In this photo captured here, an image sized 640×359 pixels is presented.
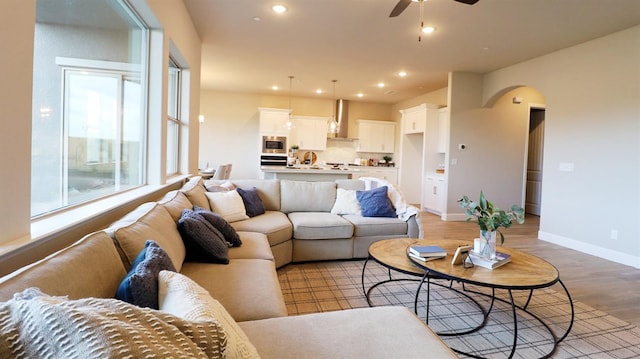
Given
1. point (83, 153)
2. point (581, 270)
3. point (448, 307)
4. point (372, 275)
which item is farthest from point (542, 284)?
point (83, 153)

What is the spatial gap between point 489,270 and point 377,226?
1556 millimetres

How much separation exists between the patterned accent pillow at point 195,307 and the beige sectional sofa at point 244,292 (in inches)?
8.3

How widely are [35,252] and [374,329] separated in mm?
1295

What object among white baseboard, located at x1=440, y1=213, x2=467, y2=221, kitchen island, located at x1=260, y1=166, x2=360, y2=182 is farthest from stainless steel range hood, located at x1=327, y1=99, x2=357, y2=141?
white baseboard, located at x1=440, y1=213, x2=467, y2=221

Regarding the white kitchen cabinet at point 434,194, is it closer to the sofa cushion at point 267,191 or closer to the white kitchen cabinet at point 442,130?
the white kitchen cabinet at point 442,130

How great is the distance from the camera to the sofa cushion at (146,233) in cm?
134

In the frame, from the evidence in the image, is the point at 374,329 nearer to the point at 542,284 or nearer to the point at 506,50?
the point at 542,284

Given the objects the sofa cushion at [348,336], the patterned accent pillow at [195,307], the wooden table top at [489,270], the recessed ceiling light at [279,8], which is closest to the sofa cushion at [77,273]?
the patterned accent pillow at [195,307]

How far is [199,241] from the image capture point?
6.68ft

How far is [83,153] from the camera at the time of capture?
2068 millimetres

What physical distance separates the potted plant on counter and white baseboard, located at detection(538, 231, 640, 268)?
285cm

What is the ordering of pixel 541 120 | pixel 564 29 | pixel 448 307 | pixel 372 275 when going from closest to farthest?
pixel 448 307 → pixel 372 275 → pixel 564 29 → pixel 541 120

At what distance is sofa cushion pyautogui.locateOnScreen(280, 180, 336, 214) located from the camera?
4004 millimetres

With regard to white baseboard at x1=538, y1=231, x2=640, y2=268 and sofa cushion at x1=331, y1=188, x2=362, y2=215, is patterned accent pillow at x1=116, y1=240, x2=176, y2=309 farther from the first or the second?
white baseboard at x1=538, y1=231, x2=640, y2=268
